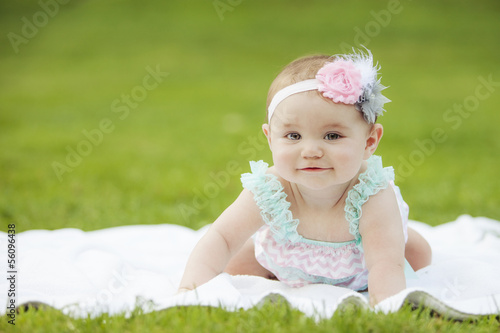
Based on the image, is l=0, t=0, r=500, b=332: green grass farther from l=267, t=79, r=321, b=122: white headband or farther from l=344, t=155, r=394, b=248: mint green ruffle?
l=267, t=79, r=321, b=122: white headband

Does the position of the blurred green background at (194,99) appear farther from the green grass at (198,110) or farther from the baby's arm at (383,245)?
the baby's arm at (383,245)

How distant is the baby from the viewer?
230cm

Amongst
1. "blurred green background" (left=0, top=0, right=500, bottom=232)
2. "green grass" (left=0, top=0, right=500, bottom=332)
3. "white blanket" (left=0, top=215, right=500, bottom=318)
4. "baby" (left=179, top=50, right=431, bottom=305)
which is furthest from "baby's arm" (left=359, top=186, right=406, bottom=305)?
"blurred green background" (left=0, top=0, right=500, bottom=232)

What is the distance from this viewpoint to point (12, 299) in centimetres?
221

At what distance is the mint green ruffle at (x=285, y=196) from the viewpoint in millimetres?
2438

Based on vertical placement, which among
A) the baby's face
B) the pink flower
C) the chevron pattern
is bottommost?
the chevron pattern

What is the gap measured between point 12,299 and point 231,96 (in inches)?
313

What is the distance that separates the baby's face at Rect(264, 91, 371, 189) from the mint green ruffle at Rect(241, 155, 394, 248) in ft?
0.38

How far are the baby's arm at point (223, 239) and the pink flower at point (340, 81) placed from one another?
574 mm

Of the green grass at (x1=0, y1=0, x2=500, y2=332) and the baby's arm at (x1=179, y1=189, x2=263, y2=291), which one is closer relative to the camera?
the baby's arm at (x1=179, y1=189, x2=263, y2=291)

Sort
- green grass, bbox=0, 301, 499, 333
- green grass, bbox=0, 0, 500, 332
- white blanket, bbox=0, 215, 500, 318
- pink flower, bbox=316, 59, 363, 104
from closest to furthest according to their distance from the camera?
green grass, bbox=0, 301, 499, 333 < white blanket, bbox=0, 215, 500, 318 < pink flower, bbox=316, 59, 363, 104 < green grass, bbox=0, 0, 500, 332

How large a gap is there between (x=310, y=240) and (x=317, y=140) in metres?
0.47

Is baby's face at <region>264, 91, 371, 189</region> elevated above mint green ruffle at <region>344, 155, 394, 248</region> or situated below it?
above

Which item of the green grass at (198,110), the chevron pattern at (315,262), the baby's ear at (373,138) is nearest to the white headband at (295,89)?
the baby's ear at (373,138)
